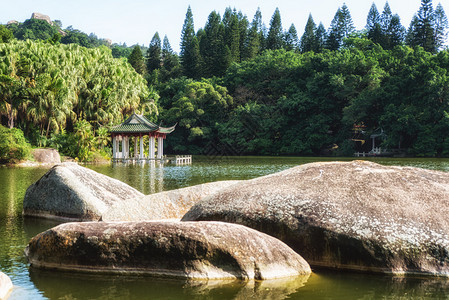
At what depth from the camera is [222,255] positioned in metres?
5.55

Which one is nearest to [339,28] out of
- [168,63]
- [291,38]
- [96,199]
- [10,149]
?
[291,38]

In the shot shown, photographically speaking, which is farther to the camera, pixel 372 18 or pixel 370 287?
pixel 372 18

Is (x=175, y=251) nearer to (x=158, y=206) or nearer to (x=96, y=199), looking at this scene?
(x=158, y=206)

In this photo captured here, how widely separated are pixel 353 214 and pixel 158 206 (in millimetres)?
4164

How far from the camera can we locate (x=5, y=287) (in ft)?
16.6

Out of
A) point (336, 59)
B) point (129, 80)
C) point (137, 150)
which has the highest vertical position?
point (336, 59)

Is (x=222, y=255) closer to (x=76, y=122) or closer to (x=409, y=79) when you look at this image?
(x=76, y=122)

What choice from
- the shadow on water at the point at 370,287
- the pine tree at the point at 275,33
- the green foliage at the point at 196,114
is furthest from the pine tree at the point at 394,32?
the shadow on water at the point at 370,287

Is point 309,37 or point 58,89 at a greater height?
point 309,37

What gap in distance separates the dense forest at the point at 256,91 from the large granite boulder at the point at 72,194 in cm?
2774

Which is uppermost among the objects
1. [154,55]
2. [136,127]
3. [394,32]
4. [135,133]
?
[394,32]

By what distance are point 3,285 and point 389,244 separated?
4.58 m

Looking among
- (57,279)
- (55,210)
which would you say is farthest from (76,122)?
(57,279)

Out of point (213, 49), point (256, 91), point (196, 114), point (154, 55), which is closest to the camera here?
point (196, 114)
